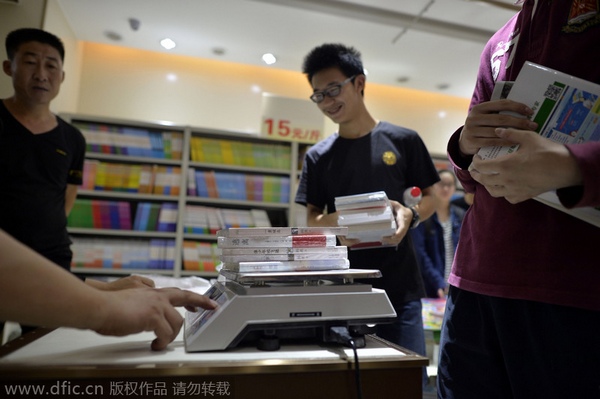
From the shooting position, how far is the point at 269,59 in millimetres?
3738

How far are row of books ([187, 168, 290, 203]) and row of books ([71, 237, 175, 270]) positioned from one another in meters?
0.51

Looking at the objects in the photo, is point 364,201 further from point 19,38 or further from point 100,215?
point 100,215

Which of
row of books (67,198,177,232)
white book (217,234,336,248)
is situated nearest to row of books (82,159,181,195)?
row of books (67,198,177,232)

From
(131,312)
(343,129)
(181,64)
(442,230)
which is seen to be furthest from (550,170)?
(181,64)

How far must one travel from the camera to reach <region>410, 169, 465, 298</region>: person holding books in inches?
113

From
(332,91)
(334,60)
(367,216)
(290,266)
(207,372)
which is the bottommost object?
(207,372)

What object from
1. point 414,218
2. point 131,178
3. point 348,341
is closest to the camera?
point 348,341

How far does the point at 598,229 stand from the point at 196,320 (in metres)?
0.65

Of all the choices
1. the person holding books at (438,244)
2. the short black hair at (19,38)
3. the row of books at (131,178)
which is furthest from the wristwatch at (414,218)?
the row of books at (131,178)

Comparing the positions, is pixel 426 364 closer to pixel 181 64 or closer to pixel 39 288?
pixel 39 288

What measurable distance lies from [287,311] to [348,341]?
0.34 ft

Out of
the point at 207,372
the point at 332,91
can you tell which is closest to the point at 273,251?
the point at 207,372

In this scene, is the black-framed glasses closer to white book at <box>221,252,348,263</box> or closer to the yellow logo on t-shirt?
the yellow logo on t-shirt

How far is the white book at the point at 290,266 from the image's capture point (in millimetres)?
662
